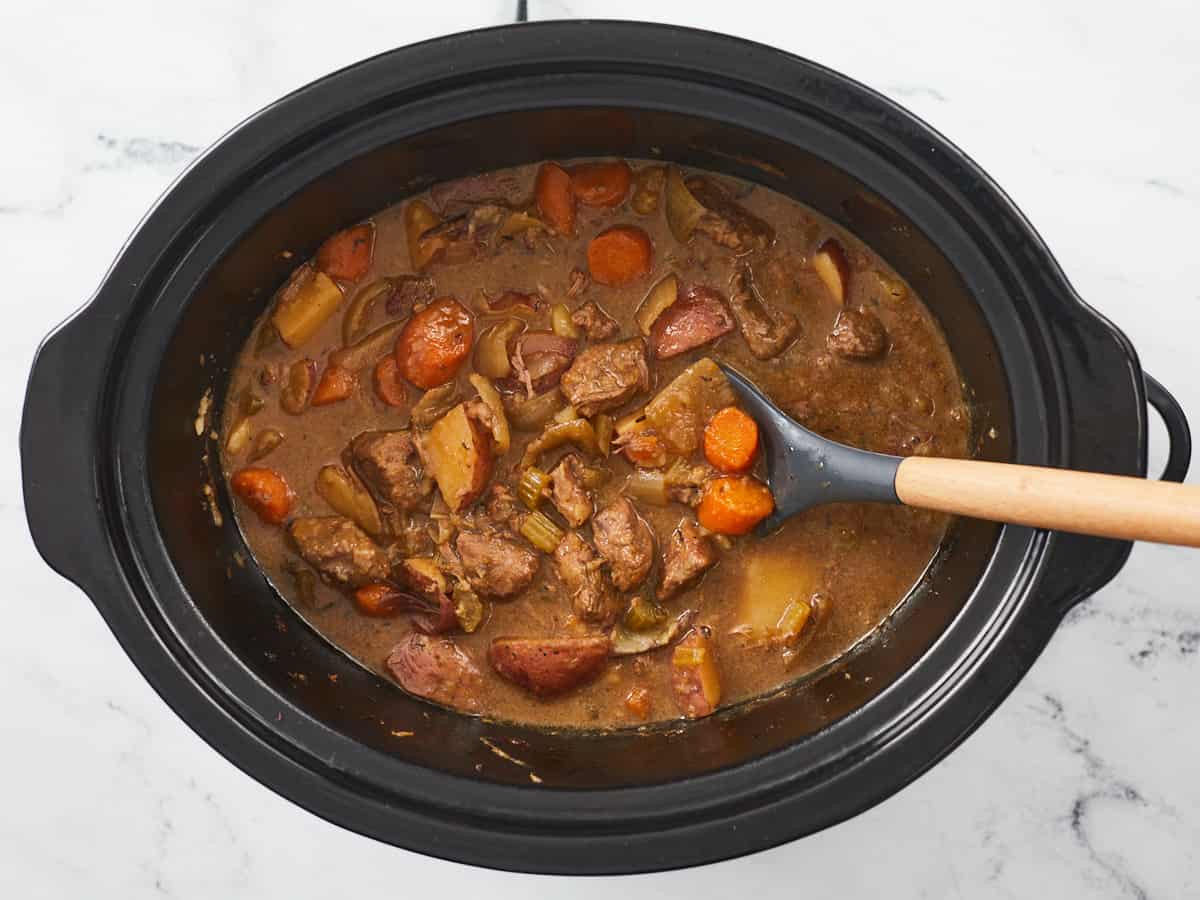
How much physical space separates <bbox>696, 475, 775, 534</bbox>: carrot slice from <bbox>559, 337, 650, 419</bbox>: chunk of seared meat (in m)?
0.30

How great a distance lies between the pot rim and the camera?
237cm

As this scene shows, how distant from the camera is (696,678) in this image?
2.82 metres

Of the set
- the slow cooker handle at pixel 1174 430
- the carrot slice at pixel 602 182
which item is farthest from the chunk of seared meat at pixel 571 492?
the slow cooker handle at pixel 1174 430

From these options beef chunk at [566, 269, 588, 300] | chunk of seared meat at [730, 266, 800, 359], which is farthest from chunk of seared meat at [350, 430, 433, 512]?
chunk of seared meat at [730, 266, 800, 359]

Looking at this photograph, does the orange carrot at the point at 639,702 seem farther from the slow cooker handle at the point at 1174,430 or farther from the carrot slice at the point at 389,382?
the slow cooker handle at the point at 1174,430

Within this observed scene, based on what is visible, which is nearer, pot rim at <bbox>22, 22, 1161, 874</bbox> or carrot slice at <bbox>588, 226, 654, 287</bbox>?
pot rim at <bbox>22, 22, 1161, 874</bbox>

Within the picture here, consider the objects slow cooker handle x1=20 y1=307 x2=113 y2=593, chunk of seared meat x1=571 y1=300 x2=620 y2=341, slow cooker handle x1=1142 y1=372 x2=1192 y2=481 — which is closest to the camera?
slow cooker handle x1=1142 y1=372 x2=1192 y2=481

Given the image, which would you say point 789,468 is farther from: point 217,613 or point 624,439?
point 217,613

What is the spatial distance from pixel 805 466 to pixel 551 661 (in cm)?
76

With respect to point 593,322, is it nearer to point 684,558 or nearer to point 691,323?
point 691,323

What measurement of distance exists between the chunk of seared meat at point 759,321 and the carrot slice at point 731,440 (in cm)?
17

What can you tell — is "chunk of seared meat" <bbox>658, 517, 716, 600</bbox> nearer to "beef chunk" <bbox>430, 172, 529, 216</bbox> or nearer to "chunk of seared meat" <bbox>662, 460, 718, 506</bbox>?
"chunk of seared meat" <bbox>662, 460, 718, 506</bbox>

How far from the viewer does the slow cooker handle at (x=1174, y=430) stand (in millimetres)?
2273

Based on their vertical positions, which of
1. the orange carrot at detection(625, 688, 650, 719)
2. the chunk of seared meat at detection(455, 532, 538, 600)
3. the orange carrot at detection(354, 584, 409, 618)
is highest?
the chunk of seared meat at detection(455, 532, 538, 600)
